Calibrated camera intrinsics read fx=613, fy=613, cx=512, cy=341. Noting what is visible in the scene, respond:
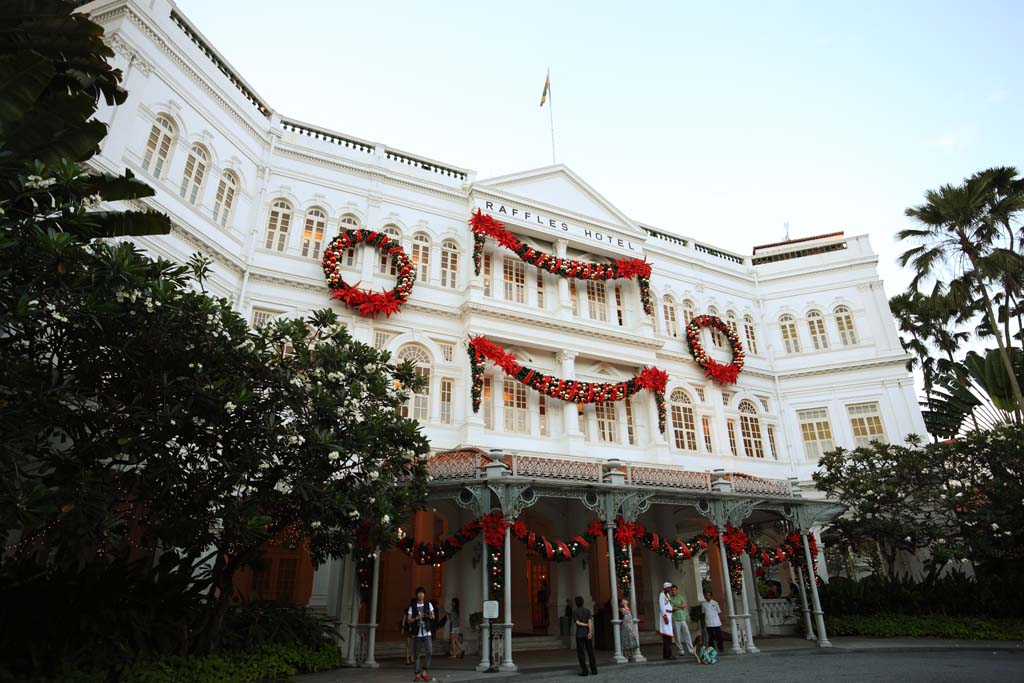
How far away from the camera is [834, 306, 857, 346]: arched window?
26.1 meters

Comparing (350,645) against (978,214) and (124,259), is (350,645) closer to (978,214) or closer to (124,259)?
(124,259)

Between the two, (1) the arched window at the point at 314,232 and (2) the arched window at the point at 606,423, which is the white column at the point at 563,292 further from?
(1) the arched window at the point at 314,232

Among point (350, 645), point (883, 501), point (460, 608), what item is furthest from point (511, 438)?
point (883, 501)

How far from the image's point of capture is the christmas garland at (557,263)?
20625mm

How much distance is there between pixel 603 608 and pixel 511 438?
5527 millimetres

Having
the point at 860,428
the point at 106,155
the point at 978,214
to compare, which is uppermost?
the point at 978,214

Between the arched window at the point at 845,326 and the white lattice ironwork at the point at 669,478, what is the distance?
14.2 m

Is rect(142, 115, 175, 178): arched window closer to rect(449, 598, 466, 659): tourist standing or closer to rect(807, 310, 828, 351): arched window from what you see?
rect(449, 598, 466, 659): tourist standing

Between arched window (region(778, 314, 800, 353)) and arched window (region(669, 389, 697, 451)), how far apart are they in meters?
6.66

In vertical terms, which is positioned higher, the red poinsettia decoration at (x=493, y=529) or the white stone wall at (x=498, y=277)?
the white stone wall at (x=498, y=277)

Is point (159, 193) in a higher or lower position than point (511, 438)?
higher

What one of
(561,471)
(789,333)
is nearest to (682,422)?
(789,333)

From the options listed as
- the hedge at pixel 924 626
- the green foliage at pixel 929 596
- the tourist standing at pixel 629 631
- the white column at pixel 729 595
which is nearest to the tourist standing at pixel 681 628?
the white column at pixel 729 595

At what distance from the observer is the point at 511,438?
19234 millimetres
